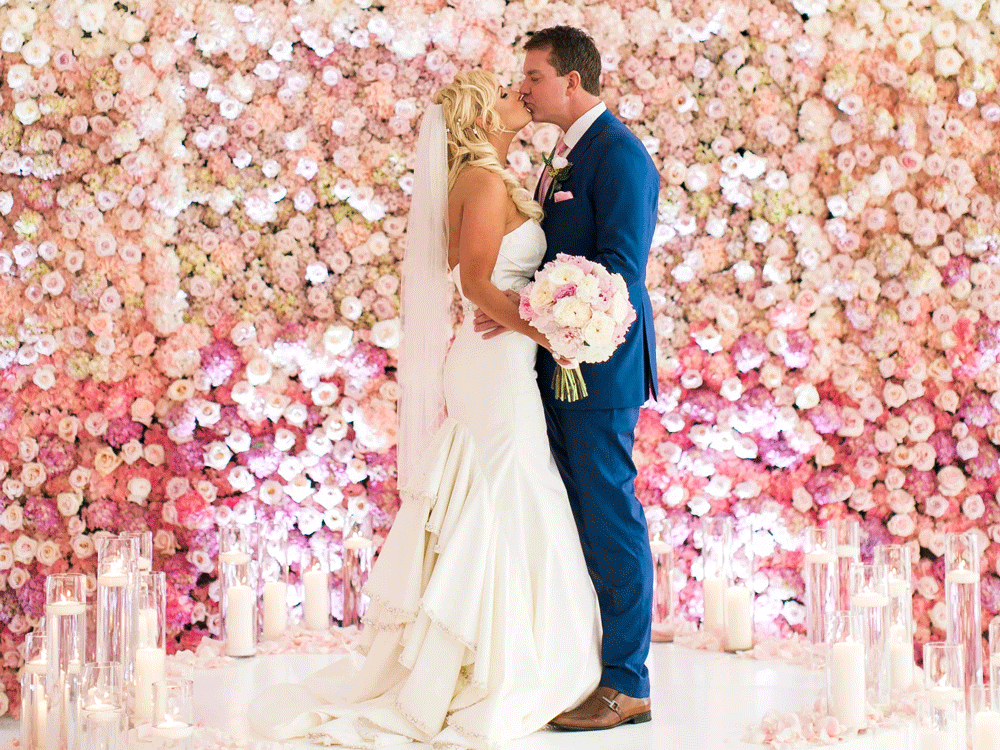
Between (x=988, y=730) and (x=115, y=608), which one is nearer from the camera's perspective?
(x=988, y=730)

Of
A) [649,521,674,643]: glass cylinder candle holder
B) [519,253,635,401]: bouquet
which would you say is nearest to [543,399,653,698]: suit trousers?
[519,253,635,401]: bouquet

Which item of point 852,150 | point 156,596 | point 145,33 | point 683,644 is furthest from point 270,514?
point 852,150

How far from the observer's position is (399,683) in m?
3.08

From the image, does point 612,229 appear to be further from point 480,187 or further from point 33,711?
Answer: point 33,711

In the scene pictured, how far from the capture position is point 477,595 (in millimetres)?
2945

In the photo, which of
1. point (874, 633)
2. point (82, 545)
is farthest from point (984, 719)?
point (82, 545)

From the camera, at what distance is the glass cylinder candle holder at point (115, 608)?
3.39 metres

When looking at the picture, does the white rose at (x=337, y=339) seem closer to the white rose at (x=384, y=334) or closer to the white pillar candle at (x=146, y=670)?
the white rose at (x=384, y=334)

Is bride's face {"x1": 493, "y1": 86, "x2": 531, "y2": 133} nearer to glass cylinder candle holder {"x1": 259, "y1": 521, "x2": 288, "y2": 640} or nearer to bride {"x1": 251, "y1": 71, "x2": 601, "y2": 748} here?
bride {"x1": 251, "y1": 71, "x2": 601, "y2": 748}

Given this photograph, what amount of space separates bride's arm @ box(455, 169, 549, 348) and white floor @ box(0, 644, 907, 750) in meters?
1.13

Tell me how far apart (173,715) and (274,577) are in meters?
1.81

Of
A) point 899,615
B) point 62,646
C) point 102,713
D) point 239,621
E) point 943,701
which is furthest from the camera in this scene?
point 239,621

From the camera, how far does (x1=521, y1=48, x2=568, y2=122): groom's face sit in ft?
10.7

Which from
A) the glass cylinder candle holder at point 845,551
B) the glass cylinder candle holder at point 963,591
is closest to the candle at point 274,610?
the glass cylinder candle holder at point 845,551
